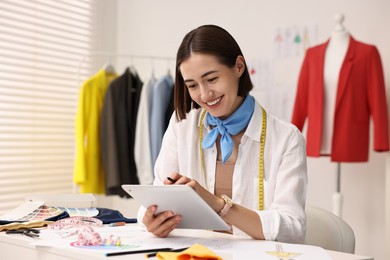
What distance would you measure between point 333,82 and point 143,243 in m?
2.37

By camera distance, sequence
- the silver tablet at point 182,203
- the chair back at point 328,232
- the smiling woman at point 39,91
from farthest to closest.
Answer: the smiling woman at point 39,91 → the chair back at point 328,232 → the silver tablet at point 182,203

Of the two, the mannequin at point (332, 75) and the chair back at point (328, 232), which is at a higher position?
the mannequin at point (332, 75)

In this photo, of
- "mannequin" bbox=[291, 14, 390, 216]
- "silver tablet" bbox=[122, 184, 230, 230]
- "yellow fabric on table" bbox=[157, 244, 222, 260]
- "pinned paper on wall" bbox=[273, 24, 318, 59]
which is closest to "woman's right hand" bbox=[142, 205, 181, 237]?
"silver tablet" bbox=[122, 184, 230, 230]

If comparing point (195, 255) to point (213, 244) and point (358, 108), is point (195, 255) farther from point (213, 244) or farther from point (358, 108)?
point (358, 108)

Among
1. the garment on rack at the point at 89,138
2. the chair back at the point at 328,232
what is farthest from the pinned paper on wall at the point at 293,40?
the chair back at the point at 328,232

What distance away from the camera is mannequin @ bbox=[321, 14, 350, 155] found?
3.50 meters

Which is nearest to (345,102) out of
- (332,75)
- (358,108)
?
(358,108)

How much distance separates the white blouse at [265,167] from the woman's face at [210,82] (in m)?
0.14

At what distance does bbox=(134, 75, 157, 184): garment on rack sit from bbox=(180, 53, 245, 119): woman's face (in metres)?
2.30

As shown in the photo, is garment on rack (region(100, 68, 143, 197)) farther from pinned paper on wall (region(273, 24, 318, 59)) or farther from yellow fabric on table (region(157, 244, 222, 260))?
yellow fabric on table (region(157, 244, 222, 260))

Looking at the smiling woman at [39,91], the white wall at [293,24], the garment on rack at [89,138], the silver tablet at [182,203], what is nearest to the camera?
the silver tablet at [182,203]

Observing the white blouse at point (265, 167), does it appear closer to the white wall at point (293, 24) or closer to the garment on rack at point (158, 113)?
the white wall at point (293, 24)

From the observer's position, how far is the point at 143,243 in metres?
1.50

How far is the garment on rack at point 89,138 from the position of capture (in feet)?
13.7
